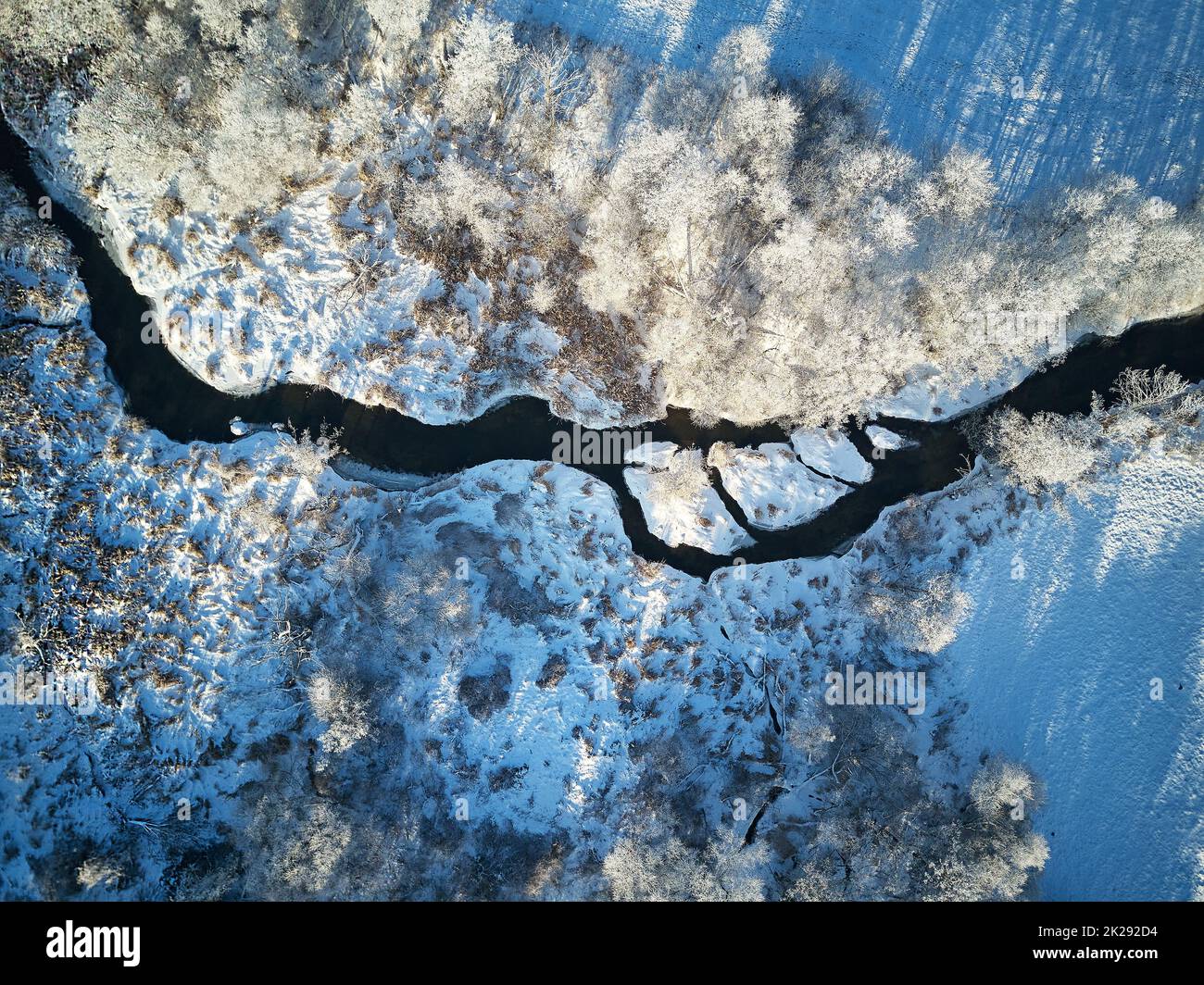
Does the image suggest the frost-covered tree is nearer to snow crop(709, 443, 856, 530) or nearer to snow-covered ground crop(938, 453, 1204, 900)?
snow-covered ground crop(938, 453, 1204, 900)

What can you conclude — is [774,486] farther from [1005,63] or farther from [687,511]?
[1005,63]

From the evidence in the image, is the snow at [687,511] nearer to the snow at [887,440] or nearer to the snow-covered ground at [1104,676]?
the snow at [887,440]

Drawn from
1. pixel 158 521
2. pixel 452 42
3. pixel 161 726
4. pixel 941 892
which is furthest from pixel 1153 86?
pixel 161 726

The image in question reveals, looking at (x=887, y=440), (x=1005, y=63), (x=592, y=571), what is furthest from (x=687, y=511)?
(x=1005, y=63)

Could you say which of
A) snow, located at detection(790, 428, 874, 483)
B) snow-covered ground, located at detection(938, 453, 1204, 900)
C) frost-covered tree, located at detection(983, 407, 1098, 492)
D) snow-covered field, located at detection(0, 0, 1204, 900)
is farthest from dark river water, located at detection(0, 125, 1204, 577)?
snow-covered ground, located at detection(938, 453, 1204, 900)

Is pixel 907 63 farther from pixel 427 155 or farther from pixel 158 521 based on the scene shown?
pixel 158 521

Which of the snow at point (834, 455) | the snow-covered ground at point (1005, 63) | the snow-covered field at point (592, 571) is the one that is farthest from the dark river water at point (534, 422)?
the snow-covered ground at point (1005, 63)
